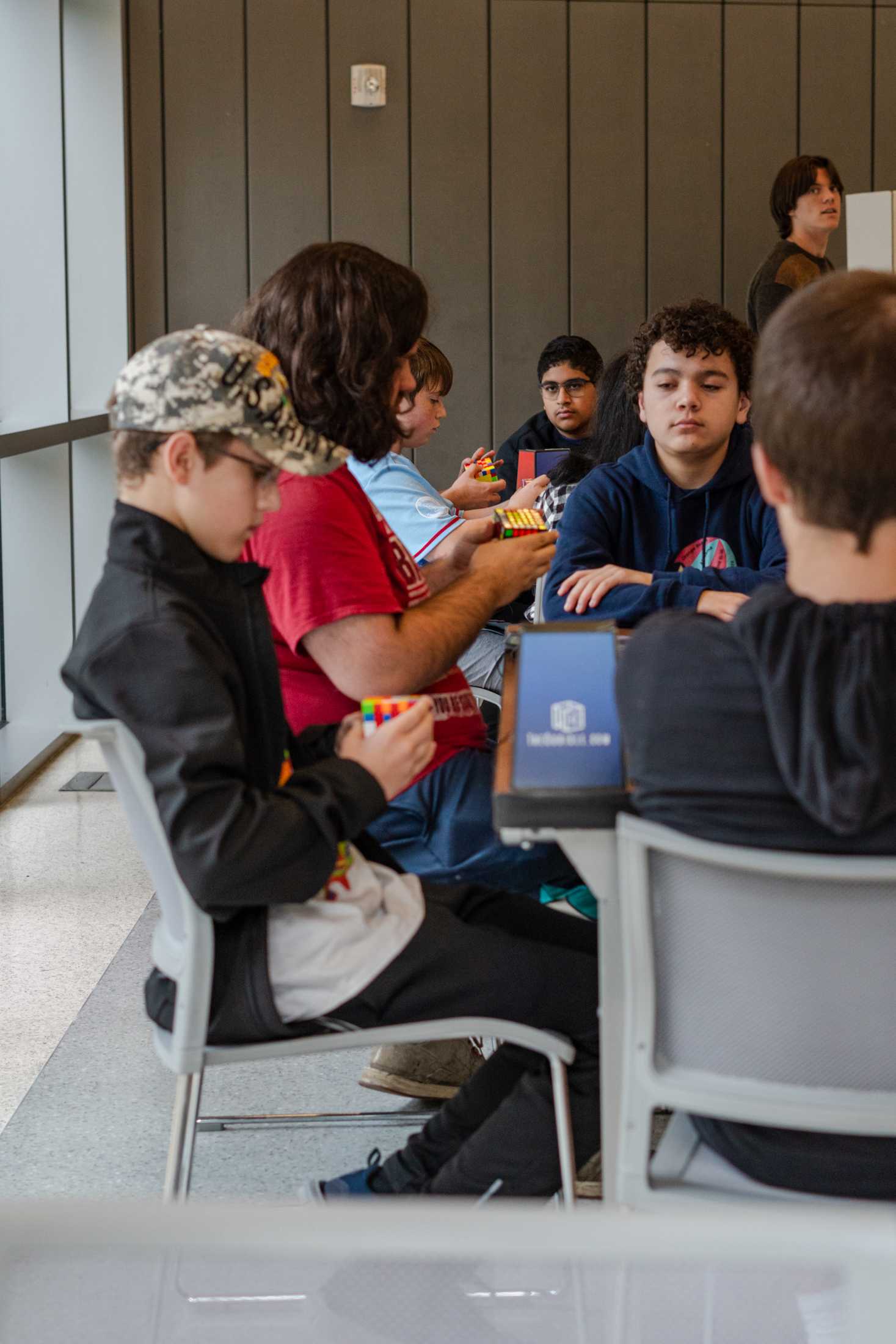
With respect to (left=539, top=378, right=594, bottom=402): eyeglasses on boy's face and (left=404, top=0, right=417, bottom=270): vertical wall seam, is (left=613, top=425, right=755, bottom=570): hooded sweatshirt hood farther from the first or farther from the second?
(left=404, top=0, right=417, bottom=270): vertical wall seam

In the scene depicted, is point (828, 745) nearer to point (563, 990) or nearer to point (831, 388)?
point (831, 388)

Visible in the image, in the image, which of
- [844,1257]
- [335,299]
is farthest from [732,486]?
[844,1257]

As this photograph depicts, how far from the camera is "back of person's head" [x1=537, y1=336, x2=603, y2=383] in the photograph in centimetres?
471

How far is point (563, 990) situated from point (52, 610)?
3.82 m

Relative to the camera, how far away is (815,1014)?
44.1 inches

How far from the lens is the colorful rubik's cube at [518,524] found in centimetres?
231

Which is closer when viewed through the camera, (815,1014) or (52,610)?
(815,1014)

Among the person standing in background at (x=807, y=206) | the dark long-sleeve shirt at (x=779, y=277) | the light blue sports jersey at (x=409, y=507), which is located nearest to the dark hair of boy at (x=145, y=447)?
the light blue sports jersey at (x=409, y=507)

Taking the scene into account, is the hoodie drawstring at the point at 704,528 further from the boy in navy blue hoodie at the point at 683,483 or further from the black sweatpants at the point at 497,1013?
the black sweatpants at the point at 497,1013

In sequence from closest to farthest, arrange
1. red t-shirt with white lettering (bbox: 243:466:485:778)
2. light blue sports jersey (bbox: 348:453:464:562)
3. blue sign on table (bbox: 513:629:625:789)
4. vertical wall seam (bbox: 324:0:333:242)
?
blue sign on table (bbox: 513:629:625:789) → red t-shirt with white lettering (bbox: 243:466:485:778) → light blue sports jersey (bbox: 348:453:464:562) → vertical wall seam (bbox: 324:0:333:242)

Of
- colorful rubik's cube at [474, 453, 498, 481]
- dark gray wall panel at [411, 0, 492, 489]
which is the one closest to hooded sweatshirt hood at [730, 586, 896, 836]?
colorful rubik's cube at [474, 453, 498, 481]

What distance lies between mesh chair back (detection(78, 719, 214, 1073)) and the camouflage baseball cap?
0.33 meters

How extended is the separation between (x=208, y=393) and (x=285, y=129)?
511 cm

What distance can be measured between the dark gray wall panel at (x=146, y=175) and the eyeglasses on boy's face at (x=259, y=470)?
4866 millimetres
